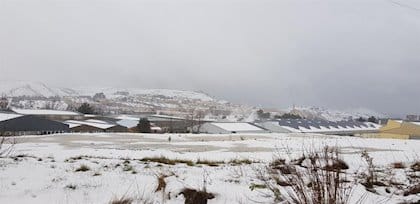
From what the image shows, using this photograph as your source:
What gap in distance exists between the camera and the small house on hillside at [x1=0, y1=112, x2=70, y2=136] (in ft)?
194

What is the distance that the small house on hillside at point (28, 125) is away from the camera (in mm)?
59209

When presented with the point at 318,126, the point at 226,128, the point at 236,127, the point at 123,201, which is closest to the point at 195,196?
the point at 123,201

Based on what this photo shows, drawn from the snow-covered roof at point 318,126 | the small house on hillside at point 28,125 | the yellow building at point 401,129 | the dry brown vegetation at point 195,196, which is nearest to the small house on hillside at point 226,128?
the snow-covered roof at point 318,126

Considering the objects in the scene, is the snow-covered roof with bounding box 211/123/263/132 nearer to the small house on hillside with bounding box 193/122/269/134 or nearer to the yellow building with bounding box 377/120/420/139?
the small house on hillside with bounding box 193/122/269/134

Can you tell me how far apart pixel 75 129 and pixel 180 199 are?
72.1m

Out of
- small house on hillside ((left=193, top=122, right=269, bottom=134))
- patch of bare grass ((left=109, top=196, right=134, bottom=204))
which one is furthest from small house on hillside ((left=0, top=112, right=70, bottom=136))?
patch of bare grass ((left=109, top=196, right=134, bottom=204))

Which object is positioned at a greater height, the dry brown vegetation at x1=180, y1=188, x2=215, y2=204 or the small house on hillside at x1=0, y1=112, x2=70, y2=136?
the dry brown vegetation at x1=180, y1=188, x2=215, y2=204

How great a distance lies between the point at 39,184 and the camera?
259 inches

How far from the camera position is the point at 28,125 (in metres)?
62.0

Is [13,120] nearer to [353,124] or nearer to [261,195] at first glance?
[261,195]

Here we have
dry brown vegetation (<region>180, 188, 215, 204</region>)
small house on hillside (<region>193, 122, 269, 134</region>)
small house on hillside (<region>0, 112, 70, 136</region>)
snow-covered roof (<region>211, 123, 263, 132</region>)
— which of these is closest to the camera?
dry brown vegetation (<region>180, 188, 215, 204</region>)

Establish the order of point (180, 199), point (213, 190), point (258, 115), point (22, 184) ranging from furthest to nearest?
point (258, 115) < point (22, 184) < point (213, 190) < point (180, 199)

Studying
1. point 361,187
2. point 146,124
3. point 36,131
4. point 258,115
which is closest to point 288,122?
point 146,124

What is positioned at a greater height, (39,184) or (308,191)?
(308,191)
